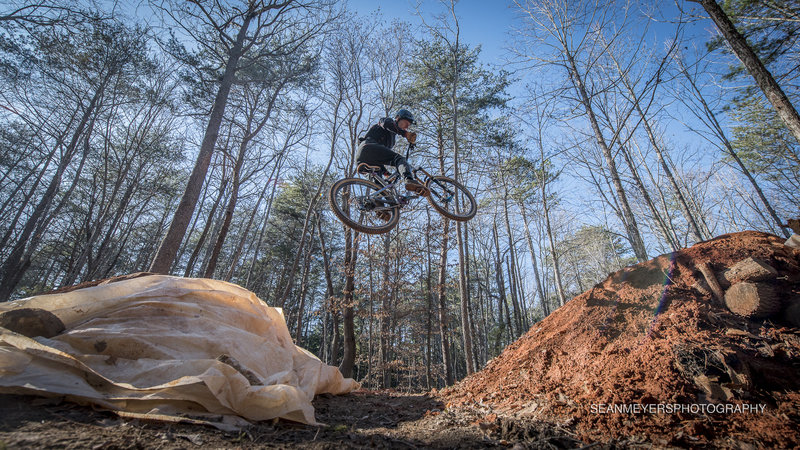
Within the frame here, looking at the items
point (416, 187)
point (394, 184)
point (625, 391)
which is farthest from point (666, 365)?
point (394, 184)

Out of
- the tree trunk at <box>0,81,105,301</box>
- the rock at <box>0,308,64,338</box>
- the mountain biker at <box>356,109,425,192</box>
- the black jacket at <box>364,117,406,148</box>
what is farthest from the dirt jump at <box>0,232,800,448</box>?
the tree trunk at <box>0,81,105,301</box>

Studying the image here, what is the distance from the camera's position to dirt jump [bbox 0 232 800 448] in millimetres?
1970

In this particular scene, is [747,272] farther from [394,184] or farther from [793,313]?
[394,184]

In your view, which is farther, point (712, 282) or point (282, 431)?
point (712, 282)

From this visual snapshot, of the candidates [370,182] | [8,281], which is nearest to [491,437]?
[370,182]

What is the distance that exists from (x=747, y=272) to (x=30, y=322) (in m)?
6.86

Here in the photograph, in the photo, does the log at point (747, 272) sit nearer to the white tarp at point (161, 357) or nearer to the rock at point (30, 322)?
the white tarp at point (161, 357)

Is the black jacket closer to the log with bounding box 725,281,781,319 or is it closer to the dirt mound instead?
the dirt mound

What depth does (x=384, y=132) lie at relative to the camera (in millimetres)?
4980

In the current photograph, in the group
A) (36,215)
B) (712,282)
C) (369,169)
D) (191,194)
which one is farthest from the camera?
(36,215)

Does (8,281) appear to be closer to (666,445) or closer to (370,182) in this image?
(370,182)

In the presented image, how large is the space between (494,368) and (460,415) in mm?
1298

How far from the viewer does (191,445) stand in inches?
71.9

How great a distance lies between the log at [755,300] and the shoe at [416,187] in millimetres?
3815
